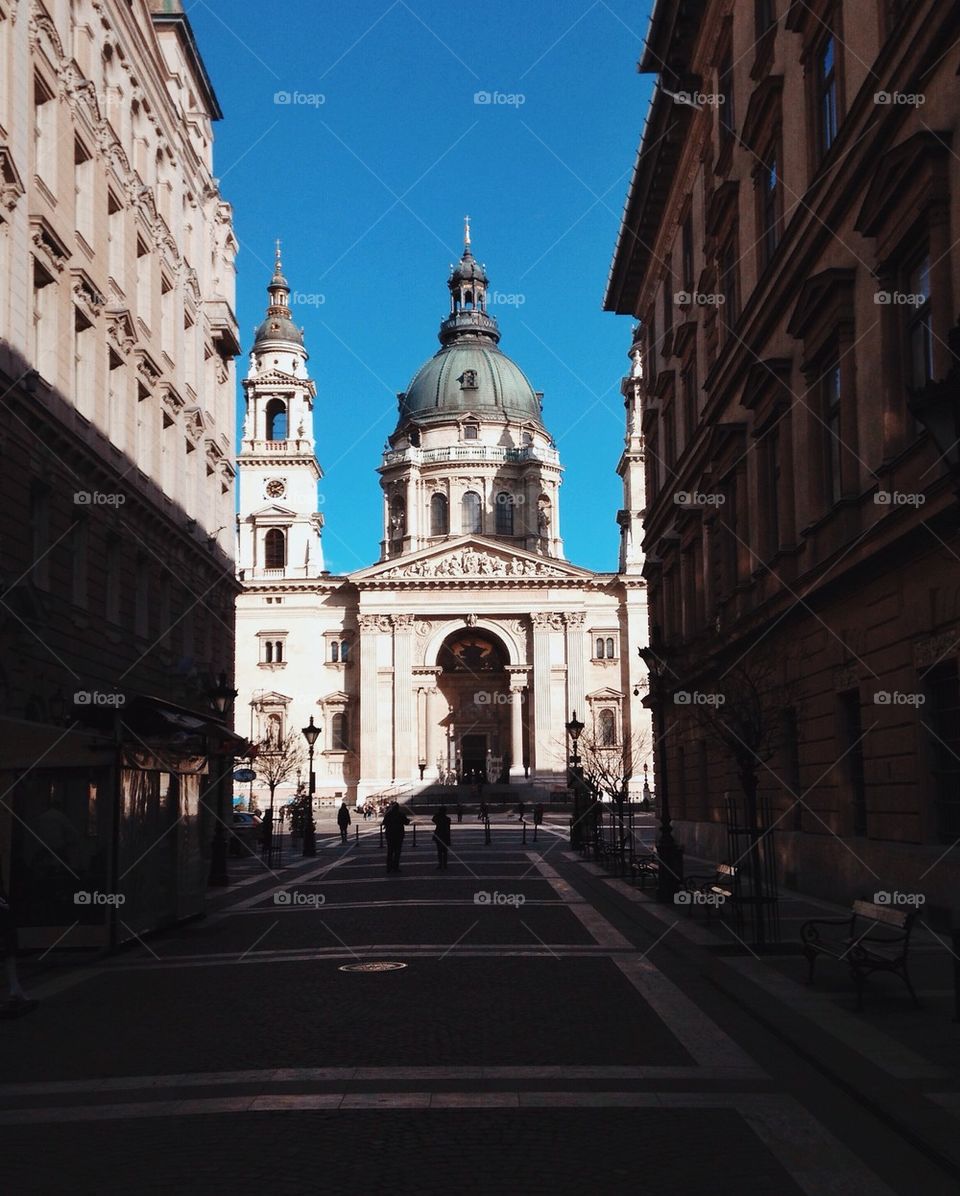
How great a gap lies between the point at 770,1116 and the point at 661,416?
108 ft

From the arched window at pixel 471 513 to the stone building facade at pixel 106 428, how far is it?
64625 mm

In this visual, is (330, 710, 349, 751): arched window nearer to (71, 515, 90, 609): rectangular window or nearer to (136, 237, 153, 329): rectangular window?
(136, 237, 153, 329): rectangular window

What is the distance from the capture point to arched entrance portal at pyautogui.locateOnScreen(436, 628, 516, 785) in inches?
3807

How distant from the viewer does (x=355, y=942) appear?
1775 cm

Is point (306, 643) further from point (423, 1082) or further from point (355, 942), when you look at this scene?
point (423, 1082)

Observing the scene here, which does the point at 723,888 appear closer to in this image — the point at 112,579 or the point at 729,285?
the point at 729,285

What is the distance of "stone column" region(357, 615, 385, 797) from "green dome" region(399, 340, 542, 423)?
2403 centimetres

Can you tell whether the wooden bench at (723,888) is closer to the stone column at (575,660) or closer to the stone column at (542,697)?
the stone column at (542,697)

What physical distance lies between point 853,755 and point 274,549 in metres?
80.7

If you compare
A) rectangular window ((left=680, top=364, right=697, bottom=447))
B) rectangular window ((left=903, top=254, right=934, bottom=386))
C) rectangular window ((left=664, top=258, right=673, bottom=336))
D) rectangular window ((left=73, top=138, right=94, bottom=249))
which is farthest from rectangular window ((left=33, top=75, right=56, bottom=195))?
rectangular window ((left=664, top=258, right=673, bottom=336))

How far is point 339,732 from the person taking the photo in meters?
95.2

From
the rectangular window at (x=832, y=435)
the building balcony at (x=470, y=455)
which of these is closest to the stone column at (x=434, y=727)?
the building balcony at (x=470, y=455)

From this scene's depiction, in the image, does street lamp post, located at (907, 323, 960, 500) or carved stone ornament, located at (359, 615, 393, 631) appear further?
carved stone ornament, located at (359, 615, 393, 631)

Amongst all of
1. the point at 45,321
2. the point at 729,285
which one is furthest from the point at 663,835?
the point at 45,321
